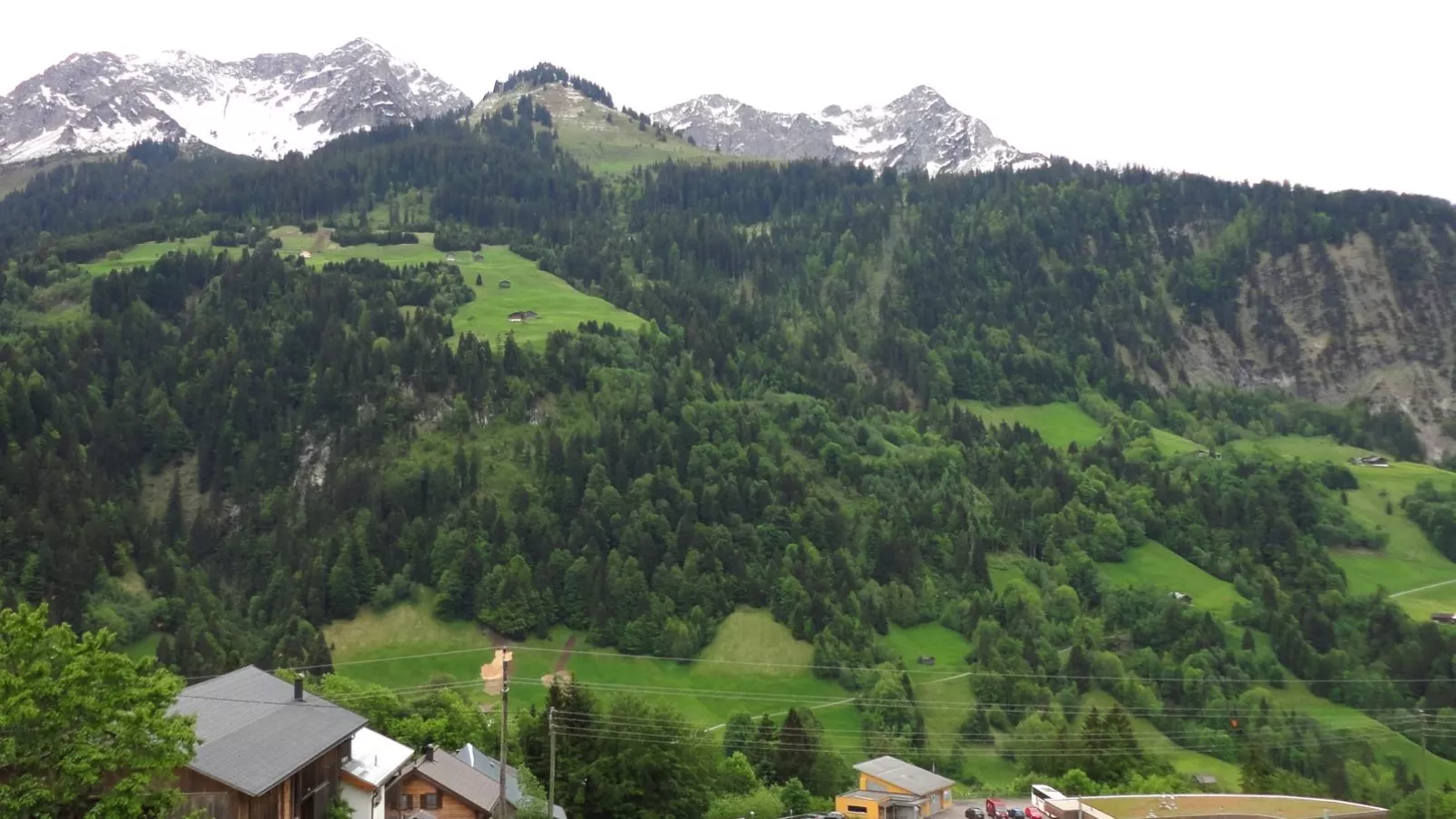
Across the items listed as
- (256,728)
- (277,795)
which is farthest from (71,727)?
(256,728)

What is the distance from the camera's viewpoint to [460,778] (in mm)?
61562

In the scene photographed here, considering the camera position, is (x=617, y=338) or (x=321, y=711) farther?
(x=617, y=338)

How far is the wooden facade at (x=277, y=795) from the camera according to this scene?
122ft

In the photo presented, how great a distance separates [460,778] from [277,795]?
22.4 m

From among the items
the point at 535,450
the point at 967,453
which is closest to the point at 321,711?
the point at 535,450

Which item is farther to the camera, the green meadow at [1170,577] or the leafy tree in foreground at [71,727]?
the green meadow at [1170,577]

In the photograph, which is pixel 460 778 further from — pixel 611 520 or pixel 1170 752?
pixel 1170 752

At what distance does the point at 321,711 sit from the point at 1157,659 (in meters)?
118

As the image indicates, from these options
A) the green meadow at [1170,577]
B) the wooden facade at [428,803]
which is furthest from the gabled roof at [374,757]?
the green meadow at [1170,577]

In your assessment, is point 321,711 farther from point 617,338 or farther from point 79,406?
point 617,338

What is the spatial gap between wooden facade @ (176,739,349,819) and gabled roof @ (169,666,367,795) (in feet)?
1.98

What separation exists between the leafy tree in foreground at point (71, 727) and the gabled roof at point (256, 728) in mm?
2508

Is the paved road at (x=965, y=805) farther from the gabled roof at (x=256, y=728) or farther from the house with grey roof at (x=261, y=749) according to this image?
the gabled roof at (x=256, y=728)

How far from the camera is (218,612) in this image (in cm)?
12206
